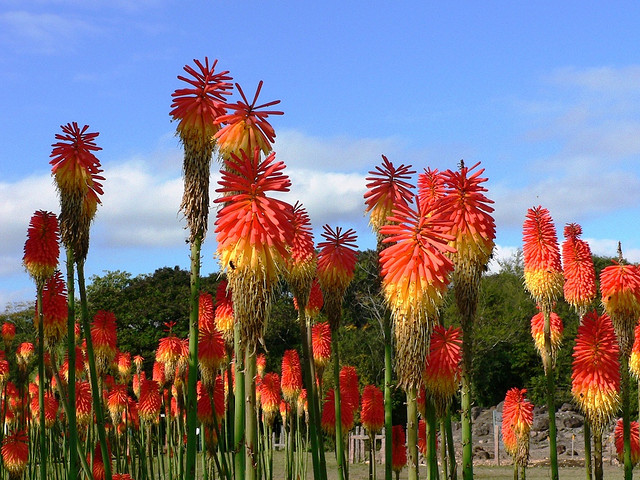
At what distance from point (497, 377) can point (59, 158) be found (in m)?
46.8

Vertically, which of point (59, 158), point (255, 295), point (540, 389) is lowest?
point (540, 389)

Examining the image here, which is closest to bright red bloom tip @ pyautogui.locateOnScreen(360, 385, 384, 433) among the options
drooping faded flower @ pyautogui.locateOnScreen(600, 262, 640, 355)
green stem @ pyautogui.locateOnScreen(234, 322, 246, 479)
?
drooping faded flower @ pyautogui.locateOnScreen(600, 262, 640, 355)

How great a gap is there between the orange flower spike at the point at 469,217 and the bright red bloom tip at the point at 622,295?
4.45 metres

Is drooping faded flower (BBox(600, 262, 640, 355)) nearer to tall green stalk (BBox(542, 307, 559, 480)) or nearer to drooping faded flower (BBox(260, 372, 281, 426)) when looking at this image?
tall green stalk (BBox(542, 307, 559, 480))

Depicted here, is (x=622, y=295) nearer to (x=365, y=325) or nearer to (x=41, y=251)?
(x=41, y=251)

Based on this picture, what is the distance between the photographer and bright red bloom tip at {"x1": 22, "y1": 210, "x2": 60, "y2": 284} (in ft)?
34.8

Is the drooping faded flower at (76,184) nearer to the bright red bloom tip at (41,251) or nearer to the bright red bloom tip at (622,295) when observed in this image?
the bright red bloom tip at (41,251)

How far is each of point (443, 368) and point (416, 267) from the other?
5.93 ft

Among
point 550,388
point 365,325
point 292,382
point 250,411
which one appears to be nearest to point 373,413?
point 292,382

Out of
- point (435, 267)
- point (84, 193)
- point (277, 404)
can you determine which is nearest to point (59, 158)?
point (84, 193)

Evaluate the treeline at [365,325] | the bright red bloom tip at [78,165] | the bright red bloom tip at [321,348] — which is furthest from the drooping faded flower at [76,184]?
the treeline at [365,325]

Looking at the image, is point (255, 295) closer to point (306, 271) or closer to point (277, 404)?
point (306, 271)

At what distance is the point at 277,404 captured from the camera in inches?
593

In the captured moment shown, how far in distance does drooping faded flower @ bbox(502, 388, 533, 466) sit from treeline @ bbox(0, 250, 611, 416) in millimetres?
27876
